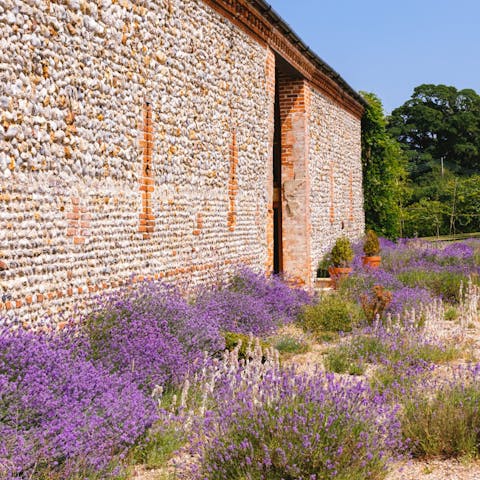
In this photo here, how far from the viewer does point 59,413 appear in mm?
3965

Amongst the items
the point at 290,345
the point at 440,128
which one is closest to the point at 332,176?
the point at 290,345

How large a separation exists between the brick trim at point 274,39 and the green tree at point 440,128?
28021 mm

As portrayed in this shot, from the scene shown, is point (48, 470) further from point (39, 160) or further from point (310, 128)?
point (310, 128)

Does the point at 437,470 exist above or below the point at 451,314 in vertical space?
below

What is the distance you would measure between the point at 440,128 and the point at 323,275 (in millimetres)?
33299

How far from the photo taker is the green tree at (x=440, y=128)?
4366 centimetres

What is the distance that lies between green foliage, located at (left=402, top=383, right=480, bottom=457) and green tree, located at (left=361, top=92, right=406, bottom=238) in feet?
53.9

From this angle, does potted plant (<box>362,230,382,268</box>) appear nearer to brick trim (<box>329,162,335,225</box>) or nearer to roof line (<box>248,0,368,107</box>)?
brick trim (<box>329,162,335,225</box>)

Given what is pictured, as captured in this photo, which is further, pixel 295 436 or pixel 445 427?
pixel 445 427

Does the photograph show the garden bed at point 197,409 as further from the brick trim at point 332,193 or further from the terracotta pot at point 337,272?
the brick trim at point 332,193

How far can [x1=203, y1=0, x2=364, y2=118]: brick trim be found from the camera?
9.77m

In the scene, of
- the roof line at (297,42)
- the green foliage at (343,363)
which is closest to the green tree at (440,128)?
the roof line at (297,42)

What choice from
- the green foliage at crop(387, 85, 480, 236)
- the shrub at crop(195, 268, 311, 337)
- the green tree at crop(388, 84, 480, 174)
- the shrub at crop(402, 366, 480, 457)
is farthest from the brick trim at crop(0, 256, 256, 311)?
the green tree at crop(388, 84, 480, 174)

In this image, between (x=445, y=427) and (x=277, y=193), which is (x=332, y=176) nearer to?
(x=277, y=193)
